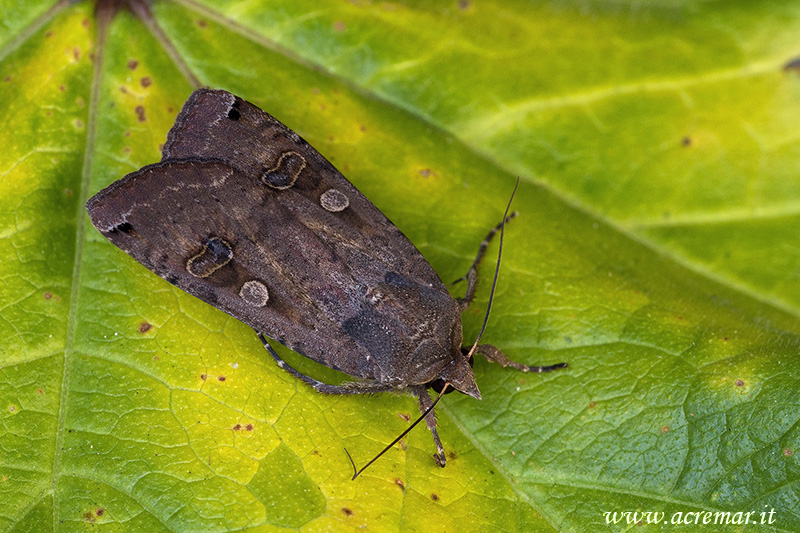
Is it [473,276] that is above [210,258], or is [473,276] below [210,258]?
below

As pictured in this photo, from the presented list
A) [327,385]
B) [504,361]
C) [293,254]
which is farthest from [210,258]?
[504,361]

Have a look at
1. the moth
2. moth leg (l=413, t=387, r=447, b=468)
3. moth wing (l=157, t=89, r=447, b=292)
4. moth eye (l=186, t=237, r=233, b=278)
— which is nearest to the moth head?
the moth

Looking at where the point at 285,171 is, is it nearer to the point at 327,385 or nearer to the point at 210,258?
the point at 210,258

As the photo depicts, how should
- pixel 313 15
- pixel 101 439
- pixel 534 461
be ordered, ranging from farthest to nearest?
1. pixel 313 15
2. pixel 534 461
3. pixel 101 439

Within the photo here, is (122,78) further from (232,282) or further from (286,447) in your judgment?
(286,447)

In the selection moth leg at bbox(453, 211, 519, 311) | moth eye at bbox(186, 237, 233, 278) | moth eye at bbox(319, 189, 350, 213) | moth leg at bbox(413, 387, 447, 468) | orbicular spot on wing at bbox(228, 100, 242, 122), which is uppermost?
orbicular spot on wing at bbox(228, 100, 242, 122)

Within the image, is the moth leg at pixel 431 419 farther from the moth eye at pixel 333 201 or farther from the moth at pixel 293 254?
the moth eye at pixel 333 201

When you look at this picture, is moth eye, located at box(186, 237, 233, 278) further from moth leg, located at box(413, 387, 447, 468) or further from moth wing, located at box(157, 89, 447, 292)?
moth leg, located at box(413, 387, 447, 468)

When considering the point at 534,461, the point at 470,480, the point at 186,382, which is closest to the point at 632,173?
the point at 534,461
